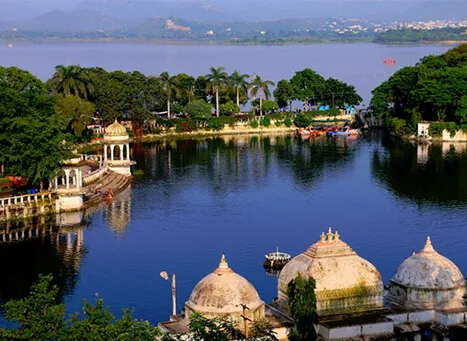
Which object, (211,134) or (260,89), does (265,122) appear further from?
(260,89)

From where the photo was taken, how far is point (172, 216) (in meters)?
61.7

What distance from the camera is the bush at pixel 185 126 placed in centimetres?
10396

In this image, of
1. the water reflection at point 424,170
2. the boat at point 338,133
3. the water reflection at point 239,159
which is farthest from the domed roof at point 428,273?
→ the boat at point 338,133

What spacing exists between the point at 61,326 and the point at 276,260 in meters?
20.3

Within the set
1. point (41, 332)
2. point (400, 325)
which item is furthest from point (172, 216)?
point (41, 332)

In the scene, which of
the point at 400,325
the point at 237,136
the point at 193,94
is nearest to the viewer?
the point at 400,325

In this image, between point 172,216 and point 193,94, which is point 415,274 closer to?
point 172,216

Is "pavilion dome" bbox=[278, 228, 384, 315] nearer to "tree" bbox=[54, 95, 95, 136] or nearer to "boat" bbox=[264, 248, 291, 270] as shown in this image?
"boat" bbox=[264, 248, 291, 270]

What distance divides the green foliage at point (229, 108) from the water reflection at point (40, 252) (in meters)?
51.1

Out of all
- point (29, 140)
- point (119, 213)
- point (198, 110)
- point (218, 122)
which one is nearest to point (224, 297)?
point (119, 213)

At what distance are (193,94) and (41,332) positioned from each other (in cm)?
8527

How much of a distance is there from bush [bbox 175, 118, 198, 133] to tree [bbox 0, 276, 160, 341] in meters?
73.4

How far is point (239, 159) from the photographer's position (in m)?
86.2

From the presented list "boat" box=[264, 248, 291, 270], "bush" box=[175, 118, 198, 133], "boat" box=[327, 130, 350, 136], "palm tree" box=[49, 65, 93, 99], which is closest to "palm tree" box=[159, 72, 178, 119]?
"bush" box=[175, 118, 198, 133]
